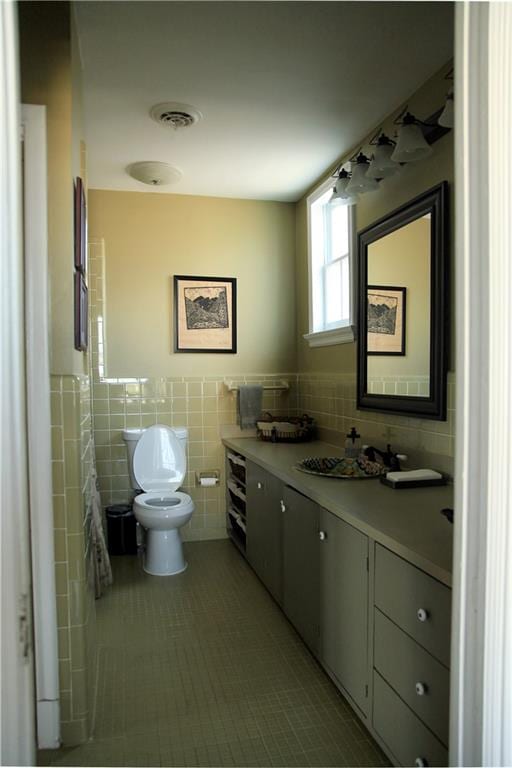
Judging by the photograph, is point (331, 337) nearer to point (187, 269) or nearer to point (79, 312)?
point (187, 269)

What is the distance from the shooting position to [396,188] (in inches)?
98.1

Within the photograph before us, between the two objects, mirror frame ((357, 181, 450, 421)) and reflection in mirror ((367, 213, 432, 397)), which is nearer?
mirror frame ((357, 181, 450, 421))

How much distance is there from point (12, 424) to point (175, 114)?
7.94 feet

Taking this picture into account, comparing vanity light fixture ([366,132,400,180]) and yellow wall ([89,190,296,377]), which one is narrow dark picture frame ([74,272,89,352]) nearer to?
vanity light fixture ([366,132,400,180])

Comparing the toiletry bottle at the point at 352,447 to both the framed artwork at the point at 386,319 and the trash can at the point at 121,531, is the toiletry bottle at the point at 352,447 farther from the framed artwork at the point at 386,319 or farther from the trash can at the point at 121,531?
the trash can at the point at 121,531

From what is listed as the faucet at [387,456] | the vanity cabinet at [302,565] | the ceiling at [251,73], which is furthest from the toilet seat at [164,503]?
the ceiling at [251,73]

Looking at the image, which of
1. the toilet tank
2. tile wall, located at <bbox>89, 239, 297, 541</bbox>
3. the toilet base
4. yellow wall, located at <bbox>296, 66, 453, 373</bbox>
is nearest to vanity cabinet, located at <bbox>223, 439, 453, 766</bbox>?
the toilet base

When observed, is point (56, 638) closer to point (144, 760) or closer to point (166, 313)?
point (144, 760)

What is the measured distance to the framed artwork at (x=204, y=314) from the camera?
3746 mm

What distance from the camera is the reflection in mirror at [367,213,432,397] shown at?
2.25 m

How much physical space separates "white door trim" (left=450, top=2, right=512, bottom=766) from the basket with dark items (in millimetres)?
2649

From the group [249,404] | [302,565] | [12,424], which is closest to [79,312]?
[12,424]

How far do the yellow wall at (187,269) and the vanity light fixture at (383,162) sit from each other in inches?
64.8

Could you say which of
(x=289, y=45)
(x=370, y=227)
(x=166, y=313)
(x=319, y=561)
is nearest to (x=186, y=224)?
(x=166, y=313)
